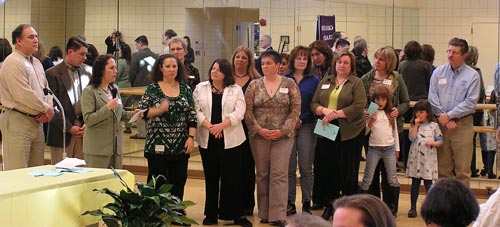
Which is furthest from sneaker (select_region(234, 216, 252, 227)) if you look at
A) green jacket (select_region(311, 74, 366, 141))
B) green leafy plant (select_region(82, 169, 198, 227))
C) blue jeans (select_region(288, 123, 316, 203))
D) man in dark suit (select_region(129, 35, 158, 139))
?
man in dark suit (select_region(129, 35, 158, 139))

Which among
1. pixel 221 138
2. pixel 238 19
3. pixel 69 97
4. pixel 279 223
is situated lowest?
pixel 279 223

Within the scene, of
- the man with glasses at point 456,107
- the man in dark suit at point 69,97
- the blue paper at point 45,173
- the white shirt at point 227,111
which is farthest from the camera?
the man with glasses at point 456,107

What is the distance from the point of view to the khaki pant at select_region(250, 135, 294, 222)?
22.9 feet

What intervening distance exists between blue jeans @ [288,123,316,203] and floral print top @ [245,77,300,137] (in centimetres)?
40

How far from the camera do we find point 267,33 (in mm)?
9445

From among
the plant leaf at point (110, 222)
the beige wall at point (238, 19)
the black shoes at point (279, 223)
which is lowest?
the black shoes at point (279, 223)

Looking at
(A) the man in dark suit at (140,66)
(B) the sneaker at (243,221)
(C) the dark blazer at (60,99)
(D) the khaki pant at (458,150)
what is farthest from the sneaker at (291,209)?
(A) the man in dark suit at (140,66)

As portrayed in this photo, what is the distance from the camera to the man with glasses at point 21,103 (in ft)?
21.4

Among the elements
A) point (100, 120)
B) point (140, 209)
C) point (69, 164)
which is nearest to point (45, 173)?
point (69, 164)

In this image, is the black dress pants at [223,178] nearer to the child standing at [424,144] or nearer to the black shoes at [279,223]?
the black shoes at [279,223]

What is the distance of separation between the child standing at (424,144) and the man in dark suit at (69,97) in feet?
9.66

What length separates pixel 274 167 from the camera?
698 cm

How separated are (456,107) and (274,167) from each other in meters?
1.76

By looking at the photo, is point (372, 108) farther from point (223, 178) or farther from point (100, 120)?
point (100, 120)
